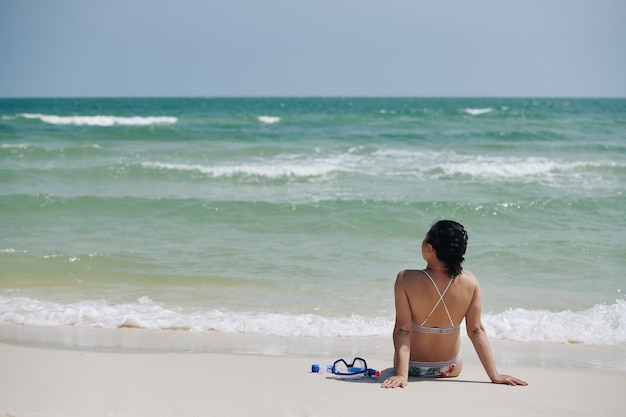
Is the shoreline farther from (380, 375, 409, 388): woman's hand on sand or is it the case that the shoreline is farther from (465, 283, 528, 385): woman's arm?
(380, 375, 409, 388): woman's hand on sand

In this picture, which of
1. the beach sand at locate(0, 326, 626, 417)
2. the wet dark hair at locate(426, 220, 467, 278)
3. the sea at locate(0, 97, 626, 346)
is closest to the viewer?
the beach sand at locate(0, 326, 626, 417)

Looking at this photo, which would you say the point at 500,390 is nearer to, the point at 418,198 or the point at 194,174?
the point at 418,198

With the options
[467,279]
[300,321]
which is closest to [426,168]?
[300,321]

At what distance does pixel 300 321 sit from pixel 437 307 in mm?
2156

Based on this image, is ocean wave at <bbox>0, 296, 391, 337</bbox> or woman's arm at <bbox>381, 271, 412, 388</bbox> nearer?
woman's arm at <bbox>381, 271, 412, 388</bbox>

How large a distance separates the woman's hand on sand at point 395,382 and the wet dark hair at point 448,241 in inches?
29.1

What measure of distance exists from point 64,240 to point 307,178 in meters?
6.59

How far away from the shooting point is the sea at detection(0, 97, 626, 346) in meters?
6.54

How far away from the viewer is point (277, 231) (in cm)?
1045

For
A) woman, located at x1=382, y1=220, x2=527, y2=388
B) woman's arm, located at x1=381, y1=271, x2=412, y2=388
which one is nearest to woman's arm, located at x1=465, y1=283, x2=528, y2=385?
woman, located at x1=382, y1=220, x2=527, y2=388

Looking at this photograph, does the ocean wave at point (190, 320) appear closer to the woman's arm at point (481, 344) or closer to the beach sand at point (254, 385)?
the beach sand at point (254, 385)

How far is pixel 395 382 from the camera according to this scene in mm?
4223

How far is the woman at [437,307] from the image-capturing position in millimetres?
4246

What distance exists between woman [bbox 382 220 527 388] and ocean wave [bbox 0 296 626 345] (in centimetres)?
160
